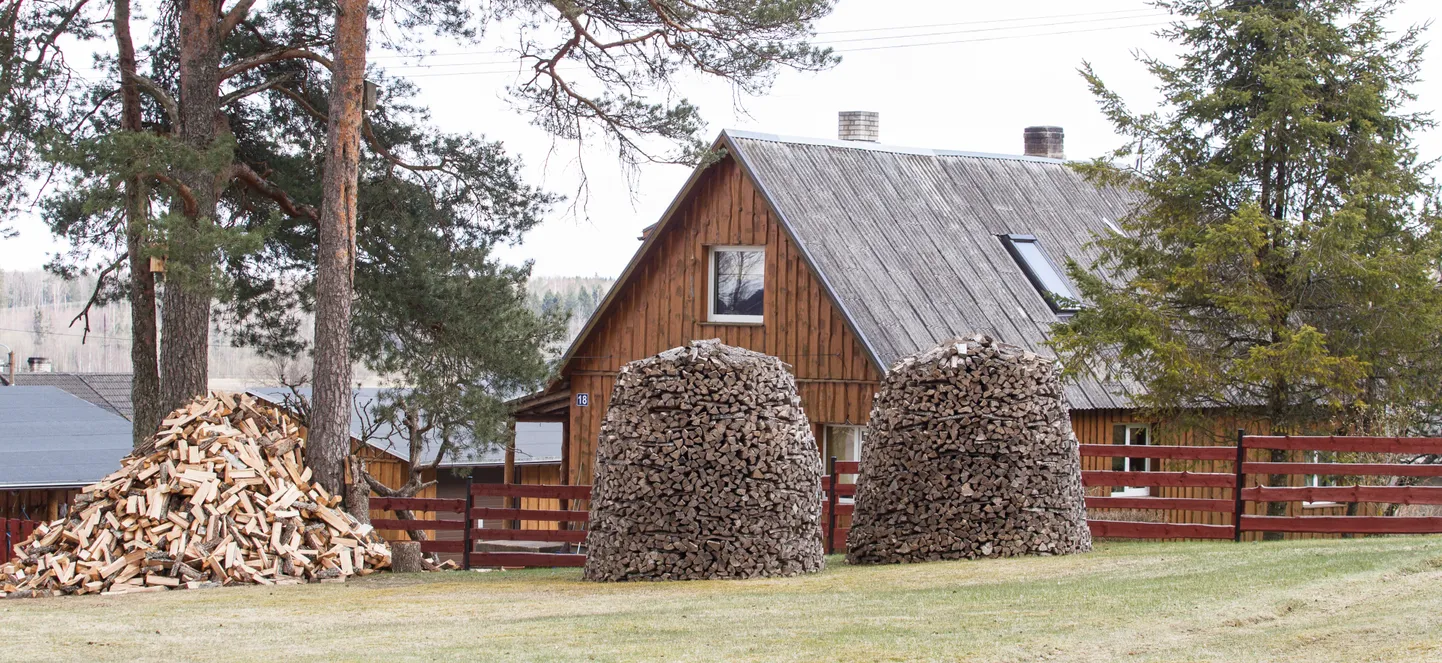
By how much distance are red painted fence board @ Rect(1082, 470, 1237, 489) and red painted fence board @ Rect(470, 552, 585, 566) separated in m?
5.83

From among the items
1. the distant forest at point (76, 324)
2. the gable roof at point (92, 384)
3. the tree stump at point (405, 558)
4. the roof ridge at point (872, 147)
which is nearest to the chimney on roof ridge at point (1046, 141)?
the roof ridge at point (872, 147)

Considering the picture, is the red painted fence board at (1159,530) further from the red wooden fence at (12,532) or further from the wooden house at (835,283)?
the red wooden fence at (12,532)

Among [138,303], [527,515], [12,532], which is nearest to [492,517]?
[527,515]

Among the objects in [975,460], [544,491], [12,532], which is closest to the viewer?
[975,460]

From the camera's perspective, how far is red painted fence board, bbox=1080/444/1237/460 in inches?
606

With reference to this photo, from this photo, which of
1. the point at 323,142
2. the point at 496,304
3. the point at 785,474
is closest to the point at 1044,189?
the point at 496,304

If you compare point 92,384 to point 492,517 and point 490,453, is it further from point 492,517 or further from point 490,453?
point 492,517

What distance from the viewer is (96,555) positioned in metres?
15.5

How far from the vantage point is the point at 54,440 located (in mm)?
30938

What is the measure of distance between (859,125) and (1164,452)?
13.2 m

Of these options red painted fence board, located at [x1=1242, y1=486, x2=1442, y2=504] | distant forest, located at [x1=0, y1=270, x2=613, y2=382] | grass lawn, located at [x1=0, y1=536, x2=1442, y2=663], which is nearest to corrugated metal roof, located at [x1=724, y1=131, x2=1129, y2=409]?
red painted fence board, located at [x1=1242, y1=486, x2=1442, y2=504]

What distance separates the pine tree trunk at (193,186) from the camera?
59.6 ft

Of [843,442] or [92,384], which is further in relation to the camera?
[92,384]

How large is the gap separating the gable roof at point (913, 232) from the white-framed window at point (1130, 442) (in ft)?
2.12
